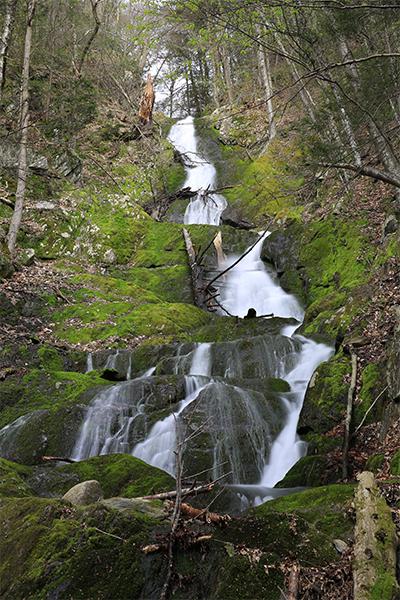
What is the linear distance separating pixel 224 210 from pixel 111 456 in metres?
13.3

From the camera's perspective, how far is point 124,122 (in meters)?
19.6

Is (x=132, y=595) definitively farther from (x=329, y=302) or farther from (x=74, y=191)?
(x=74, y=191)

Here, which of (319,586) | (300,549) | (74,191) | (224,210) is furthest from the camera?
(224,210)

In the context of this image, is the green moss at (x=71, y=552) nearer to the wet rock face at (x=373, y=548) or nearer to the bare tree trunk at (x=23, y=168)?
the wet rock face at (x=373, y=548)

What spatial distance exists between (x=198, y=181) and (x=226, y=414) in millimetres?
15700

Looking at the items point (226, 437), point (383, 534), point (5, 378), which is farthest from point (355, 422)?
point (5, 378)

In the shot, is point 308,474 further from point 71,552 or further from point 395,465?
point 71,552

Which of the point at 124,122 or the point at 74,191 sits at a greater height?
the point at 124,122

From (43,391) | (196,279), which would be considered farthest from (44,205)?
(43,391)

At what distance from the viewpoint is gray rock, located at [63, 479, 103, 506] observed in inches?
126

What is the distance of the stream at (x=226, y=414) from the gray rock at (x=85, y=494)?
4.07ft

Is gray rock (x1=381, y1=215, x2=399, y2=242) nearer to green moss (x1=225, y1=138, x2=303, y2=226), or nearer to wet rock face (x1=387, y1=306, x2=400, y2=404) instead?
wet rock face (x1=387, y1=306, x2=400, y2=404)

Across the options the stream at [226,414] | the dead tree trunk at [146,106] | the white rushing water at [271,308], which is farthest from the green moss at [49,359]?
the dead tree trunk at [146,106]

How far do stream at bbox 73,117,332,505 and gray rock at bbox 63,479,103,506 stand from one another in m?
1.24
